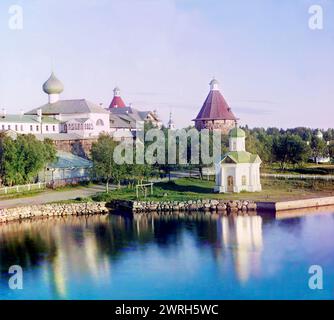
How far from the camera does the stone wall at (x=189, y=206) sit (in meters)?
20.4

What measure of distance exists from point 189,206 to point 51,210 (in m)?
4.59

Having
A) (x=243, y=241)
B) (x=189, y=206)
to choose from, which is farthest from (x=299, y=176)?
(x=243, y=241)

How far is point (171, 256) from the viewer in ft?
47.2

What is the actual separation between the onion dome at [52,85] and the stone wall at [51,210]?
1437 cm

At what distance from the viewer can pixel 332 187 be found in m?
23.5

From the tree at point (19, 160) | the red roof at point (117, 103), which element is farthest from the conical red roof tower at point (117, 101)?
the tree at point (19, 160)

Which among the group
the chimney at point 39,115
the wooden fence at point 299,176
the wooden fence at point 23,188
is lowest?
the wooden fence at point 23,188

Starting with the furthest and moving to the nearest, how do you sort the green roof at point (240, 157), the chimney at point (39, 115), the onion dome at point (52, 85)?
1. the onion dome at point (52, 85)
2. the chimney at point (39, 115)
3. the green roof at point (240, 157)

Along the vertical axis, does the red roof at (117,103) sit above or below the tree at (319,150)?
above

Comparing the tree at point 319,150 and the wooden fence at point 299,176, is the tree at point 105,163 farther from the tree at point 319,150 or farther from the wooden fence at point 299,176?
the tree at point 319,150
